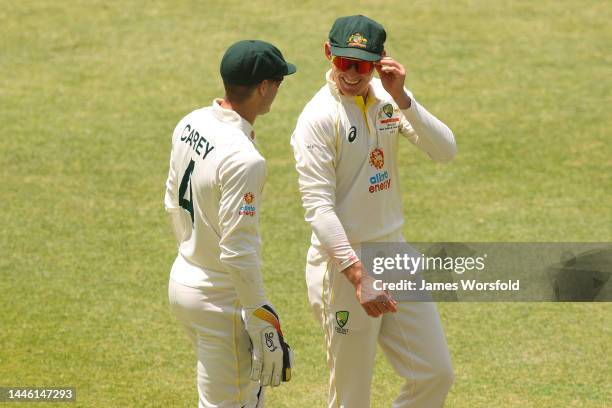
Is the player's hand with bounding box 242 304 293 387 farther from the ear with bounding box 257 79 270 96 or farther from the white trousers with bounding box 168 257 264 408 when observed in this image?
the ear with bounding box 257 79 270 96

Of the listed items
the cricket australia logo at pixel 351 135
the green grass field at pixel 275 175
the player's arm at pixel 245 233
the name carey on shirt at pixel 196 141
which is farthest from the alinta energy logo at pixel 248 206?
the green grass field at pixel 275 175

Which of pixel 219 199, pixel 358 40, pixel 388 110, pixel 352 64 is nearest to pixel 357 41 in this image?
pixel 358 40

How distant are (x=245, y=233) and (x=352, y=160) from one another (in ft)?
3.24

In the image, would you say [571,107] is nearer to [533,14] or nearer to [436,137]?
[533,14]

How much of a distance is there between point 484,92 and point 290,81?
2541mm

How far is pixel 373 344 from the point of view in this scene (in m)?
6.48

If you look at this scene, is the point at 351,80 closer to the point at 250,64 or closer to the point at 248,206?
the point at 250,64

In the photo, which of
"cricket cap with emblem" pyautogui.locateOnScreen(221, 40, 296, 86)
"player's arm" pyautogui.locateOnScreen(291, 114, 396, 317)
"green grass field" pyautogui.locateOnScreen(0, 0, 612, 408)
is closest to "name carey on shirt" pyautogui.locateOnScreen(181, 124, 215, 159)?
"cricket cap with emblem" pyautogui.locateOnScreen(221, 40, 296, 86)

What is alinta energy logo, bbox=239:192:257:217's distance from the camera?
5590mm

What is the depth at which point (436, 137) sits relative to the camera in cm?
645

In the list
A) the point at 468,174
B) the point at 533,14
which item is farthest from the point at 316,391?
the point at 533,14

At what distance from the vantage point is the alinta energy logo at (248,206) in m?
5.59

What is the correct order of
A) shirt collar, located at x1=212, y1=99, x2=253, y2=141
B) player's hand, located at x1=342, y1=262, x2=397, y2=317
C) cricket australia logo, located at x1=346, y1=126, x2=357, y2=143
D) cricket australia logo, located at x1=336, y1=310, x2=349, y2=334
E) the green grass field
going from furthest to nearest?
the green grass field, cricket australia logo, located at x1=336, y1=310, x2=349, y2=334, cricket australia logo, located at x1=346, y1=126, x2=357, y2=143, player's hand, located at x1=342, y1=262, x2=397, y2=317, shirt collar, located at x1=212, y1=99, x2=253, y2=141

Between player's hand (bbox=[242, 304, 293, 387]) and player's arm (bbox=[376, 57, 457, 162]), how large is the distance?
1.41 metres
